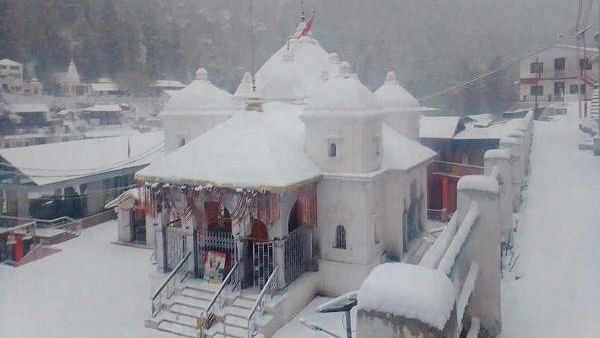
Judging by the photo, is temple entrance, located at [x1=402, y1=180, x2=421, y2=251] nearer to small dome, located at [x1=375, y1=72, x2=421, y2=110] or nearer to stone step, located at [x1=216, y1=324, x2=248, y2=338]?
small dome, located at [x1=375, y1=72, x2=421, y2=110]

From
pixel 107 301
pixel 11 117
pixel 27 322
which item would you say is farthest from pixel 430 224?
pixel 11 117

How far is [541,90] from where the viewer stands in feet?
50.4

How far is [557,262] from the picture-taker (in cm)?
421

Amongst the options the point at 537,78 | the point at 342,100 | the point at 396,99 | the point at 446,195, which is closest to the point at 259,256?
the point at 342,100

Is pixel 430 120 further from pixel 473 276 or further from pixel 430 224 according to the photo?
pixel 473 276

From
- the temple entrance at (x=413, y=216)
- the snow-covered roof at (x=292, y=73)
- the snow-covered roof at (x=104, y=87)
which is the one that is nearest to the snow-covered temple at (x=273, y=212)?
the temple entrance at (x=413, y=216)

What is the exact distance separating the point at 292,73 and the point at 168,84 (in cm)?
819

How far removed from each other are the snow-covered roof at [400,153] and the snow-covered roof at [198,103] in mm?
3675

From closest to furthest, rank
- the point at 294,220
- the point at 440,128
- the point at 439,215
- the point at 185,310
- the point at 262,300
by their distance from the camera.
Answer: the point at 262,300 → the point at 185,310 → the point at 294,220 → the point at 439,215 → the point at 440,128

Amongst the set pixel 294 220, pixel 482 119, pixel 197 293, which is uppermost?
pixel 482 119

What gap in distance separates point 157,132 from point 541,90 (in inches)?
519

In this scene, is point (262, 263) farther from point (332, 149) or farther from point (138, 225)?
point (138, 225)

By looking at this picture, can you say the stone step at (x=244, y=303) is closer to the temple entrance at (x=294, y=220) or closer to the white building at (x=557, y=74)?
the temple entrance at (x=294, y=220)

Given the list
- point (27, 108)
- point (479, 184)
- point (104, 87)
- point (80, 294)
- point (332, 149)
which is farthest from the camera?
point (104, 87)
